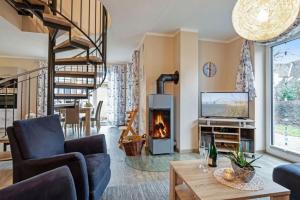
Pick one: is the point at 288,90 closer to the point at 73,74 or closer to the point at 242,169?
the point at 242,169

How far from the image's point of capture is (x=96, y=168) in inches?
74.7

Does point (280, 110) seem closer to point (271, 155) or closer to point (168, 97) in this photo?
point (271, 155)

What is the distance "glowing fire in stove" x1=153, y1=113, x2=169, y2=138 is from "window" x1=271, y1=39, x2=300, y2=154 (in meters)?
2.28

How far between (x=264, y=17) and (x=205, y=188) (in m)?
1.59

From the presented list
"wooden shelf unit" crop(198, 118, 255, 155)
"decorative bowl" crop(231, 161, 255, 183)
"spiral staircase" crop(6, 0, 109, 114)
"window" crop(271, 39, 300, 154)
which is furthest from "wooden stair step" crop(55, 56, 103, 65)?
"window" crop(271, 39, 300, 154)

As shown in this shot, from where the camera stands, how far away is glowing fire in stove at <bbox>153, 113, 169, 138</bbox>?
404 centimetres

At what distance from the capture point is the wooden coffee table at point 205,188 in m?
1.39

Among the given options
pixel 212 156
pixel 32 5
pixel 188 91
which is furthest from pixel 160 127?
pixel 32 5

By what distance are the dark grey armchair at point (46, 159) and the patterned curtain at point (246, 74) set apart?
326 centimetres

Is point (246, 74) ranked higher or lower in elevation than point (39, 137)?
higher

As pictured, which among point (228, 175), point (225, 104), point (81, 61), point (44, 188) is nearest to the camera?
point (44, 188)

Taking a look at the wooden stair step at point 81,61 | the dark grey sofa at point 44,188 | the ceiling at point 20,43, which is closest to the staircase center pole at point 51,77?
the wooden stair step at point 81,61

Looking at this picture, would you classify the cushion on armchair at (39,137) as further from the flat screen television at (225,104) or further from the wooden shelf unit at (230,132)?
the flat screen television at (225,104)

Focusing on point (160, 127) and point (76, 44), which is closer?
point (76, 44)
